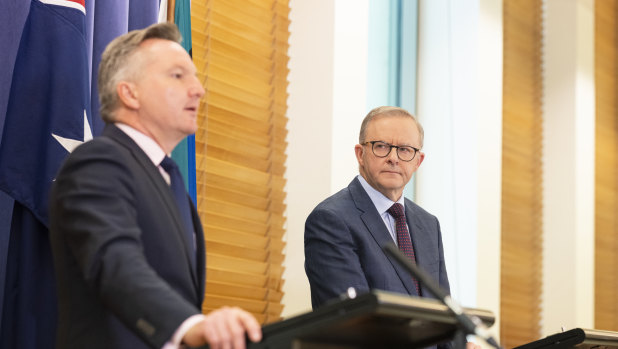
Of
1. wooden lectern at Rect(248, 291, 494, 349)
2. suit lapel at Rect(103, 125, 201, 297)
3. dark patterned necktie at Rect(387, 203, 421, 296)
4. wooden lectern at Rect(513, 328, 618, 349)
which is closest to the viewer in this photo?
wooden lectern at Rect(248, 291, 494, 349)

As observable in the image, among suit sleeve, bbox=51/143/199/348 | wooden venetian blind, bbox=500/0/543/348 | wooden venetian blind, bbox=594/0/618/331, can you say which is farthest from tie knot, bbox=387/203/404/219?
wooden venetian blind, bbox=594/0/618/331

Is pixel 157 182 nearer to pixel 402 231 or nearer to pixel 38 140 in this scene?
pixel 38 140

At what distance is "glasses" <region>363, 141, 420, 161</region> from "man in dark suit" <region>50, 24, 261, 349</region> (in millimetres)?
1271

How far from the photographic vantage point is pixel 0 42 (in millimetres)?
2984

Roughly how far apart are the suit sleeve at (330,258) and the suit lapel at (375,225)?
100 millimetres

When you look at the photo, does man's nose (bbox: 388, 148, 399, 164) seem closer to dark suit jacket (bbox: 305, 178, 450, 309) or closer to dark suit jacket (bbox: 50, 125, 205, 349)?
dark suit jacket (bbox: 305, 178, 450, 309)

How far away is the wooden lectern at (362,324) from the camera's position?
1560 millimetres

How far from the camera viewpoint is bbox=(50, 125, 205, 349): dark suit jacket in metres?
1.73

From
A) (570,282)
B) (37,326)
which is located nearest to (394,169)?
(37,326)

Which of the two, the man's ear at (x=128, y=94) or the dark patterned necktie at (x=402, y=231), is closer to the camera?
the man's ear at (x=128, y=94)

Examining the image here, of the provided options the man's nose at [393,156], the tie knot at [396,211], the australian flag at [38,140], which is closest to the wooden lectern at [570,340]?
the tie knot at [396,211]

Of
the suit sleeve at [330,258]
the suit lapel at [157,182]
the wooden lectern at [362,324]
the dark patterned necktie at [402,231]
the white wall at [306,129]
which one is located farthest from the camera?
the white wall at [306,129]

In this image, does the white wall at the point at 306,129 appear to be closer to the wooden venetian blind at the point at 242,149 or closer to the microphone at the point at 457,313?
the wooden venetian blind at the point at 242,149

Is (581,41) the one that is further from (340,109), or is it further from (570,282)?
(340,109)
